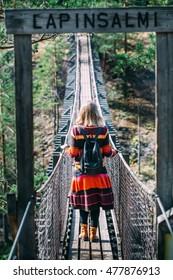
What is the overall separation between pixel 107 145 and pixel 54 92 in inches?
666

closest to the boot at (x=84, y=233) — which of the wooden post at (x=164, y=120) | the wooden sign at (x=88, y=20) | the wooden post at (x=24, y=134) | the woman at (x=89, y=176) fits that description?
the woman at (x=89, y=176)

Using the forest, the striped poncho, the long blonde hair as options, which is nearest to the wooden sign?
the long blonde hair

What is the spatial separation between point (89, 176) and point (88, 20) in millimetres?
1238

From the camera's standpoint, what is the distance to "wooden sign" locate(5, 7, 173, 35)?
10.2 feet

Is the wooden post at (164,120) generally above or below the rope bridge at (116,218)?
above

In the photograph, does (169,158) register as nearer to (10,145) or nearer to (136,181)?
(136,181)

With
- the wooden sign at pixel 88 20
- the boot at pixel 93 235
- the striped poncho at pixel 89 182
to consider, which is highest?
the wooden sign at pixel 88 20

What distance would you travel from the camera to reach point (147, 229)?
11.7ft

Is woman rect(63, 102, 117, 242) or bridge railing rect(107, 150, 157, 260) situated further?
woman rect(63, 102, 117, 242)

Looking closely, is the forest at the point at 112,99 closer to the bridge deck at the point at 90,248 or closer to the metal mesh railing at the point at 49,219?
the bridge deck at the point at 90,248

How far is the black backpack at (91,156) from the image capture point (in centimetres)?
384

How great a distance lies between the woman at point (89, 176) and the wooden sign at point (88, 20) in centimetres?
73

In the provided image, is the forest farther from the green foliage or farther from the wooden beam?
the wooden beam

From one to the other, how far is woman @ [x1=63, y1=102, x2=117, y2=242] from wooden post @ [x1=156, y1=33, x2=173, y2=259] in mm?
687
